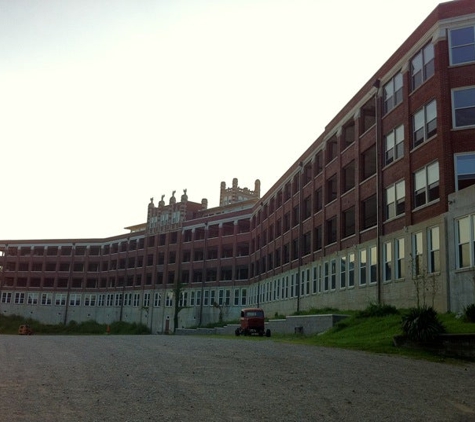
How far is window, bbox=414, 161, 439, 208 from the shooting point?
27.3 metres

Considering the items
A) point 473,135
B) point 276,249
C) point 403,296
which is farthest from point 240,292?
point 473,135

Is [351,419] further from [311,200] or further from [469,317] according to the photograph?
[311,200]

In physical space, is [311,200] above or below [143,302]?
above

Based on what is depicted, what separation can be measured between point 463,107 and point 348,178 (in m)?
14.6

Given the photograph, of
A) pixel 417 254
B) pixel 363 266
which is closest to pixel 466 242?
pixel 417 254

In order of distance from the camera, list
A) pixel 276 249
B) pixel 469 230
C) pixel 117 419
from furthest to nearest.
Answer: pixel 276 249, pixel 469 230, pixel 117 419

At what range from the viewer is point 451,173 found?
26.3 metres

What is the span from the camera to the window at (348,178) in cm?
4036

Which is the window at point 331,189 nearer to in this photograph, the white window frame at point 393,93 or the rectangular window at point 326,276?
the rectangular window at point 326,276

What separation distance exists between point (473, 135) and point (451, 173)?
211cm

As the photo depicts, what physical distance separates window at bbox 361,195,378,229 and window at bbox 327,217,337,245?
5.99 m

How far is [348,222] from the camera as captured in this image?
40312 mm

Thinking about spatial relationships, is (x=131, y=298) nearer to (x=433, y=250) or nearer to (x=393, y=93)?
(x=393, y=93)

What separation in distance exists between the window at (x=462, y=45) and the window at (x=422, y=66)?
1.18m
